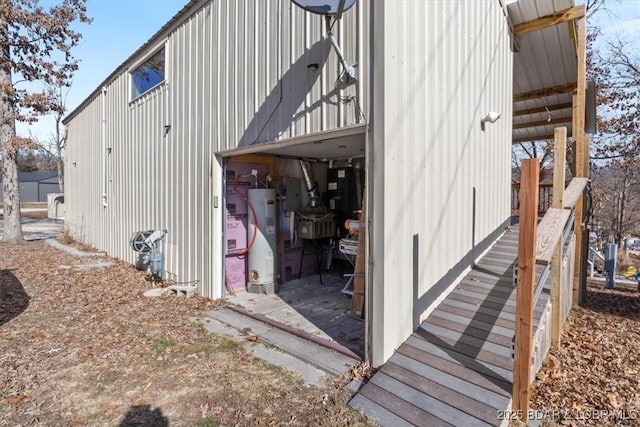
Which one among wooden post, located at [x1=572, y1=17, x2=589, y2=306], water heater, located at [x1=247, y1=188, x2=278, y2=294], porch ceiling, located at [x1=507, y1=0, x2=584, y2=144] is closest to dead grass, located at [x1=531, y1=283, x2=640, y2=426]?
wooden post, located at [x1=572, y1=17, x2=589, y2=306]

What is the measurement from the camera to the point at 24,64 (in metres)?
10.3

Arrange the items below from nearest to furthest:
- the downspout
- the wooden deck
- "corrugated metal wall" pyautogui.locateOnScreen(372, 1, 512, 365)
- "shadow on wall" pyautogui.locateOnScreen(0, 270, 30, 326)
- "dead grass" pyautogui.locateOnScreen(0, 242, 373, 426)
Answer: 1. the wooden deck
2. "dead grass" pyautogui.locateOnScreen(0, 242, 373, 426)
3. "corrugated metal wall" pyautogui.locateOnScreen(372, 1, 512, 365)
4. "shadow on wall" pyautogui.locateOnScreen(0, 270, 30, 326)
5. the downspout

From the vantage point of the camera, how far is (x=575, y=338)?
3807 millimetres

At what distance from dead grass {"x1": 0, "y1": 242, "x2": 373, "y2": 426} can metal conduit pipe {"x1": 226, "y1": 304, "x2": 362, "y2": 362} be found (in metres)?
0.39

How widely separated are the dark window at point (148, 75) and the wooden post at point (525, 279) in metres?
6.16

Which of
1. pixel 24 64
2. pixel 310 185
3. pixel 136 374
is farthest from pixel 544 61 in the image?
pixel 24 64

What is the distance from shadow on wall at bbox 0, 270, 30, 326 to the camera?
14.2 feet

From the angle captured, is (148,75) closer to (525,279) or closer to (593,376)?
(525,279)

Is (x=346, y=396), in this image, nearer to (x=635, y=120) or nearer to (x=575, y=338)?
(x=575, y=338)

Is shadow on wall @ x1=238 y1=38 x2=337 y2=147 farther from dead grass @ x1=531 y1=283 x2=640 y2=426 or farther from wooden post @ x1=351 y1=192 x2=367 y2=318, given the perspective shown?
dead grass @ x1=531 y1=283 x2=640 y2=426

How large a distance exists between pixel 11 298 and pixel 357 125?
5.49 metres

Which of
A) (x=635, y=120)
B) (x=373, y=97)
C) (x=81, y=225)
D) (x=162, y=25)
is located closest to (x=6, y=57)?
(x=81, y=225)

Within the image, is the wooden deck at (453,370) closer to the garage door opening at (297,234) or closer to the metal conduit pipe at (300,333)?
the metal conduit pipe at (300,333)

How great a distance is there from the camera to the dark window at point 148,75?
630 centimetres
